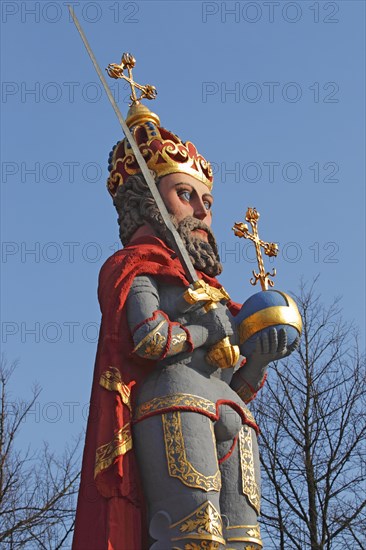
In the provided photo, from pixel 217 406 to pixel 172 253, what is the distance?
127cm

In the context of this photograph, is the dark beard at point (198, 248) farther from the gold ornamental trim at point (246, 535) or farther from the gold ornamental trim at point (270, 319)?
the gold ornamental trim at point (246, 535)

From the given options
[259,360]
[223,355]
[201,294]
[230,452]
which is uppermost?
[201,294]

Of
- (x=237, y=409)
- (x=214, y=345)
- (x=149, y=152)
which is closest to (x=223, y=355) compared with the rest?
(x=214, y=345)

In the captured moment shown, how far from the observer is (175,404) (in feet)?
21.1

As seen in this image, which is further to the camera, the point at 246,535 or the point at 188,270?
the point at 188,270

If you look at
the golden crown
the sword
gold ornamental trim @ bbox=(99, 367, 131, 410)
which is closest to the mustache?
the sword

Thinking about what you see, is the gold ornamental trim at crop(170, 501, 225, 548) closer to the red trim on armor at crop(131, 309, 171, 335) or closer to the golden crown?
the red trim on armor at crop(131, 309, 171, 335)

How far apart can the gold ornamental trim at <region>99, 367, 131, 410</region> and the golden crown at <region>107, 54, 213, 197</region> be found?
1.81 m

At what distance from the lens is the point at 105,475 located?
631cm

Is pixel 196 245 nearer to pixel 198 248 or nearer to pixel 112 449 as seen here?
pixel 198 248

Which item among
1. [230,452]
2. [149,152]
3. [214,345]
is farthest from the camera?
[149,152]

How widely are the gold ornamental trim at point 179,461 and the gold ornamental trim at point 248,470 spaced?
1.13 feet

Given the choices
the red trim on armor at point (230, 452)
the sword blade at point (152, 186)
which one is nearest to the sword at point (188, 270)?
the sword blade at point (152, 186)

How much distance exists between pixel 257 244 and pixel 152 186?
40.2 inches
